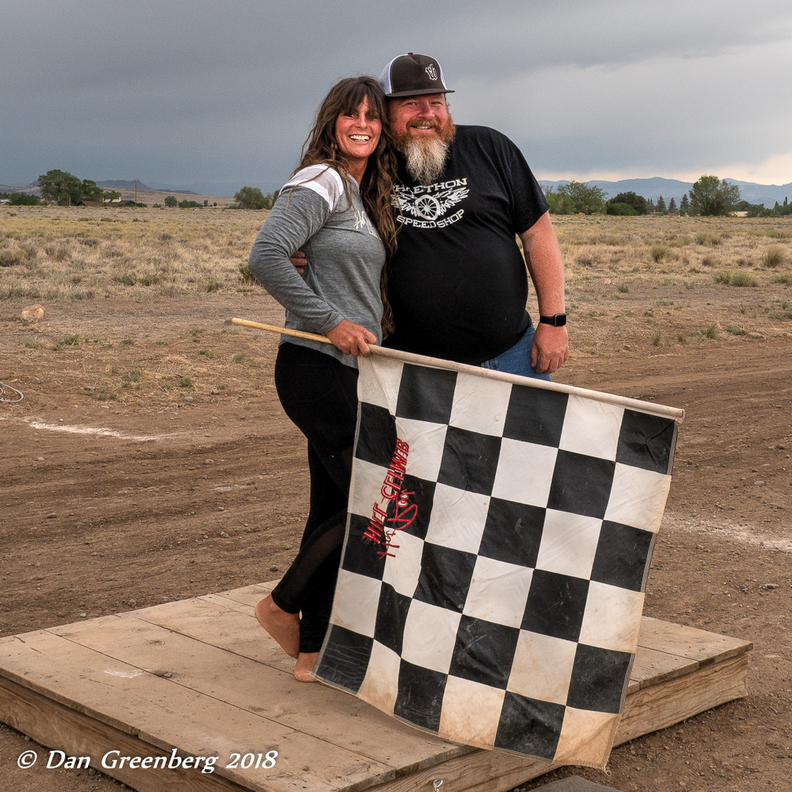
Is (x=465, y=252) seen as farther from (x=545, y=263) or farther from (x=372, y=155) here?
(x=372, y=155)

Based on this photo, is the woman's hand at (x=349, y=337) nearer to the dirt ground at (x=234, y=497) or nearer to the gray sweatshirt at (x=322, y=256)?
the gray sweatshirt at (x=322, y=256)

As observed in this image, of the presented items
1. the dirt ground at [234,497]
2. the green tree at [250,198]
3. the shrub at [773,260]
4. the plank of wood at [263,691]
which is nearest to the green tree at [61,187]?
the green tree at [250,198]

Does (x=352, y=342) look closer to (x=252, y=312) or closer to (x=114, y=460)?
(x=114, y=460)

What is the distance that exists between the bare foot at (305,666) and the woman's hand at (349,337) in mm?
1039

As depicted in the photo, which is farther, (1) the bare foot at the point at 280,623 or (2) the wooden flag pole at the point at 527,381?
(1) the bare foot at the point at 280,623

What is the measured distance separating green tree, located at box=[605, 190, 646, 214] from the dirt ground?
251 feet

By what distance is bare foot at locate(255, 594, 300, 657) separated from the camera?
294 centimetres

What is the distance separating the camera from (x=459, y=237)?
9.45 feet

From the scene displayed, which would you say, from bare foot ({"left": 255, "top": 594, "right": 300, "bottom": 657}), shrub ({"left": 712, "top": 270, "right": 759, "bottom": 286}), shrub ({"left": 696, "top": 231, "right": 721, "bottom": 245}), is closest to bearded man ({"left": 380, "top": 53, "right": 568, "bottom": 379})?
bare foot ({"left": 255, "top": 594, "right": 300, "bottom": 657})

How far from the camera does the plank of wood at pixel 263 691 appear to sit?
2.48m

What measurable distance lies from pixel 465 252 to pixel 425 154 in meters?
0.33

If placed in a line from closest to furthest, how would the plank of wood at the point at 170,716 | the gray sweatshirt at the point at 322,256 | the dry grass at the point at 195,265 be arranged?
the plank of wood at the point at 170,716 < the gray sweatshirt at the point at 322,256 < the dry grass at the point at 195,265

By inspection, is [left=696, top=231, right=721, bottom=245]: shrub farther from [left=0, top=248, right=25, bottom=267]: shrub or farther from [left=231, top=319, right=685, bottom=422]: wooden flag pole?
[left=231, top=319, right=685, bottom=422]: wooden flag pole

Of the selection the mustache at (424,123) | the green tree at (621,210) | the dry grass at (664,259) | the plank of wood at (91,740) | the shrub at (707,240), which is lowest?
the plank of wood at (91,740)
